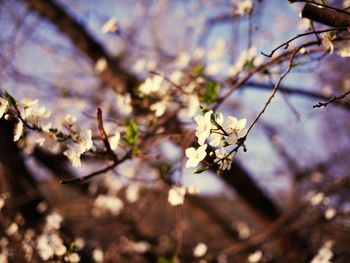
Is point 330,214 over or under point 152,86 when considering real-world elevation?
under

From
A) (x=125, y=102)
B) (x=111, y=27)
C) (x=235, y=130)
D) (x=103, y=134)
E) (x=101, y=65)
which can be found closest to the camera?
(x=235, y=130)

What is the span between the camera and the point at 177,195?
160 cm

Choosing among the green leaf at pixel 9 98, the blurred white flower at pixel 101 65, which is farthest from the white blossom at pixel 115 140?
the blurred white flower at pixel 101 65

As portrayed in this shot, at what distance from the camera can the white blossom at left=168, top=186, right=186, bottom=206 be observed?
1.59 m

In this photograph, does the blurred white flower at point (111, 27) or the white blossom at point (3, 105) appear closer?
the white blossom at point (3, 105)

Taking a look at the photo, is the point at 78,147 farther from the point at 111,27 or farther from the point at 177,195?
the point at 111,27

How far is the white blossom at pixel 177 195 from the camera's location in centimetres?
159

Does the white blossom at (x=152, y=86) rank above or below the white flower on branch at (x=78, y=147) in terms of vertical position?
above

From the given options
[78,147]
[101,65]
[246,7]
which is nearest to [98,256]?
[78,147]

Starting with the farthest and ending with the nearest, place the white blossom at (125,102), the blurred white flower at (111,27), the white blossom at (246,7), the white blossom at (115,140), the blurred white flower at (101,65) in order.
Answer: the blurred white flower at (101,65) < the blurred white flower at (111,27) < the white blossom at (125,102) < the white blossom at (246,7) < the white blossom at (115,140)

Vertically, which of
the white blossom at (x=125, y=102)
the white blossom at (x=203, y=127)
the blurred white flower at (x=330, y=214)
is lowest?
the white blossom at (x=203, y=127)

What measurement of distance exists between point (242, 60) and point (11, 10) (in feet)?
9.40

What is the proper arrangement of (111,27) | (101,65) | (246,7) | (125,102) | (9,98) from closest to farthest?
(9,98)
(246,7)
(125,102)
(111,27)
(101,65)

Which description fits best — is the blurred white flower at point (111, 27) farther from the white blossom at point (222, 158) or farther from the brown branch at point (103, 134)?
the white blossom at point (222, 158)
